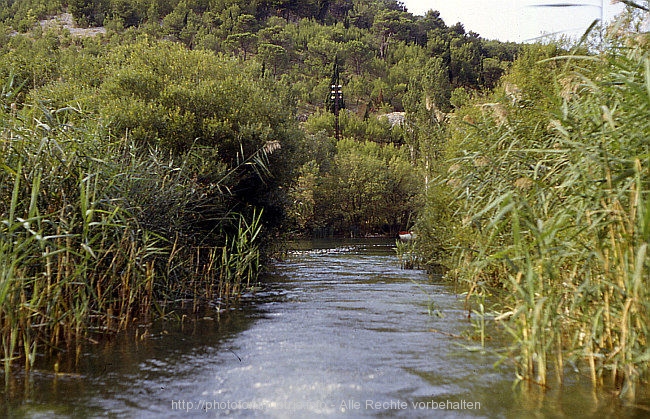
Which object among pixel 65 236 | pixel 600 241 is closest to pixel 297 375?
pixel 65 236

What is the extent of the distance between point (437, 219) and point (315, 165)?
77.3 feet

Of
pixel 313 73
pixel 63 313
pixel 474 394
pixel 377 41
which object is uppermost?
pixel 377 41

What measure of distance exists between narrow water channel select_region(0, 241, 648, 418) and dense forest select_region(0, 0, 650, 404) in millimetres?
381

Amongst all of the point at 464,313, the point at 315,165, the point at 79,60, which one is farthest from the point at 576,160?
the point at 315,165

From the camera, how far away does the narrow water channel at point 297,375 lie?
5531mm

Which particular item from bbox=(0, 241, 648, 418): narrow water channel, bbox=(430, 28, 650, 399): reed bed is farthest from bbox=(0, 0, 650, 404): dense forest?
bbox=(0, 241, 648, 418): narrow water channel

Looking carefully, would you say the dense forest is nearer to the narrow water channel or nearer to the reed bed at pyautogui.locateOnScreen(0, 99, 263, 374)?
the reed bed at pyautogui.locateOnScreen(0, 99, 263, 374)

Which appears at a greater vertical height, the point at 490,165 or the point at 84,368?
the point at 490,165

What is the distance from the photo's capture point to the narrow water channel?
553 centimetres

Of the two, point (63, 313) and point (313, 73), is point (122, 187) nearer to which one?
point (63, 313)

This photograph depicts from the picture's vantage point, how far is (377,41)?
10262cm

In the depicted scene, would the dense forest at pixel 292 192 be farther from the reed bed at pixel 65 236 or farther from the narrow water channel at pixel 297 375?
the narrow water channel at pixel 297 375

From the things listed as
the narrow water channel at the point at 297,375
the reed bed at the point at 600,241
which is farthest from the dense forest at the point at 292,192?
the narrow water channel at the point at 297,375

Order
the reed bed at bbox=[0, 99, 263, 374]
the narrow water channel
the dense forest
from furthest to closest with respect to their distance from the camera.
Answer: the reed bed at bbox=[0, 99, 263, 374] < the narrow water channel < the dense forest
